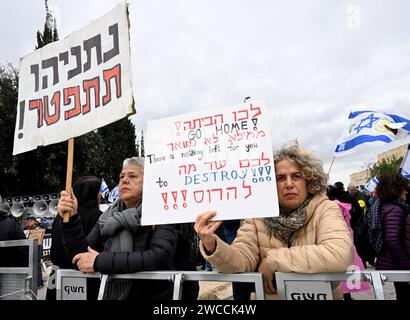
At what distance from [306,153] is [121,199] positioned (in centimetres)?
116

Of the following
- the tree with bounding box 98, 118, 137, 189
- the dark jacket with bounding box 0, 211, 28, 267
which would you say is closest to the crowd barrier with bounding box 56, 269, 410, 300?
the dark jacket with bounding box 0, 211, 28, 267

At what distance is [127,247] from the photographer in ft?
6.33

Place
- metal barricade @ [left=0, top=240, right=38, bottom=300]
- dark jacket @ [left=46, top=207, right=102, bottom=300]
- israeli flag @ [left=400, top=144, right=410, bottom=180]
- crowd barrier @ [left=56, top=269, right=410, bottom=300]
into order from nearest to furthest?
1. crowd barrier @ [left=56, top=269, right=410, bottom=300]
2. metal barricade @ [left=0, top=240, right=38, bottom=300]
3. dark jacket @ [left=46, top=207, right=102, bottom=300]
4. israeli flag @ [left=400, top=144, right=410, bottom=180]

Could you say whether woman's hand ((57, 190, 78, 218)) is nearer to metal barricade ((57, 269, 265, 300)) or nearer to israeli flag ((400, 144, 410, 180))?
metal barricade ((57, 269, 265, 300))

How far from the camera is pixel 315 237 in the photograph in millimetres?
1694

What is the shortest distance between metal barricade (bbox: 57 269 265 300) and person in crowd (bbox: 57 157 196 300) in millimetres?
45

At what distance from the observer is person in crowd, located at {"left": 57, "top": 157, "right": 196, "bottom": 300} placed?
1.84 m

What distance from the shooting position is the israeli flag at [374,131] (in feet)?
14.7

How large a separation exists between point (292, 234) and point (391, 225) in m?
1.82

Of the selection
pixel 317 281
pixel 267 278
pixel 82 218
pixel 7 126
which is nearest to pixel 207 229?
pixel 267 278

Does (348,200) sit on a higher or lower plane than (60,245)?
higher

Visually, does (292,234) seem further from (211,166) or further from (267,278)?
(211,166)

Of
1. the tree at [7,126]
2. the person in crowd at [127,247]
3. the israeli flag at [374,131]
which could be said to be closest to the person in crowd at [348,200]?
the israeli flag at [374,131]

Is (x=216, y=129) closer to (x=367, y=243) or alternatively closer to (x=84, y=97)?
(x=84, y=97)
